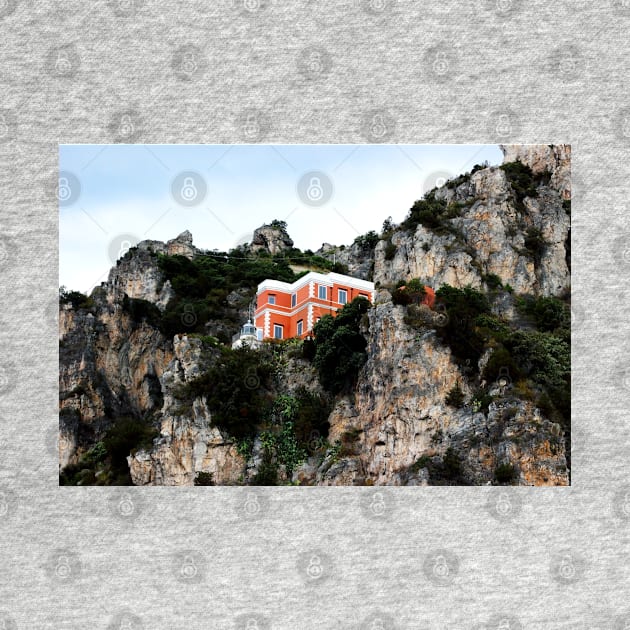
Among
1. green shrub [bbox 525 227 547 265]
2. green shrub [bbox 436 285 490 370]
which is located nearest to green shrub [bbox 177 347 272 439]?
green shrub [bbox 436 285 490 370]

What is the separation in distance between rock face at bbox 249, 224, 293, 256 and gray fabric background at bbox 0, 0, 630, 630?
1191mm

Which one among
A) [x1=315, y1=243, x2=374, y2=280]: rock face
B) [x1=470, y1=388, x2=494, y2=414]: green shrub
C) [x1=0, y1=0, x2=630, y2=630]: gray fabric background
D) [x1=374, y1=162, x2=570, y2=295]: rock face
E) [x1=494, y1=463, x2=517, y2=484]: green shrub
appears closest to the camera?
[x1=0, y1=0, x2=630, y2=630]: gray fabric background

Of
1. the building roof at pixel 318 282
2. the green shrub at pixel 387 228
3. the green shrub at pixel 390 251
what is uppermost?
the green shrub at pixel 387 228

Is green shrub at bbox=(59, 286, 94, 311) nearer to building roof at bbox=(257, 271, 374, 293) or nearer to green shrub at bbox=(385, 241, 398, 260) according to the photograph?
building roof at bbox=(257, 271, 374, 293)

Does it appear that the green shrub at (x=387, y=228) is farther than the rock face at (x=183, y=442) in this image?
Yes

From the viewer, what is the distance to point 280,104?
9.98 meters

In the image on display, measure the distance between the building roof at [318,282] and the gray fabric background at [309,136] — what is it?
5.86ft

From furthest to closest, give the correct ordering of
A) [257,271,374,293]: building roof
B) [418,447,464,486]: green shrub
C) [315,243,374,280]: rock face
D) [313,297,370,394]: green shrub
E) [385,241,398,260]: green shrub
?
[385,241,398,260]: green shrub → [257,271,374,293]: building roof → [313,297,370,394]: green shrub → [315,243,374,280]: rock face → [418,447,464,486]: green shrub

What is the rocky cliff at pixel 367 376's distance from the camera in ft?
33.1

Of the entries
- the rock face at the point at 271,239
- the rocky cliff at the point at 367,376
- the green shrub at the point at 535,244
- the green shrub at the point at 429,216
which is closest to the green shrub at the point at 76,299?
the rocky cliff at the point at 367,376

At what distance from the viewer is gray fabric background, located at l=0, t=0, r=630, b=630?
30.8 ft

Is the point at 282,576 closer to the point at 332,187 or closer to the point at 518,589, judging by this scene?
the point at 518,589

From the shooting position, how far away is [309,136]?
998 cm

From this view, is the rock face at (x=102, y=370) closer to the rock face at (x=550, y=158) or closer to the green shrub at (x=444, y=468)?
the green shrub at (x=444, y=468)
